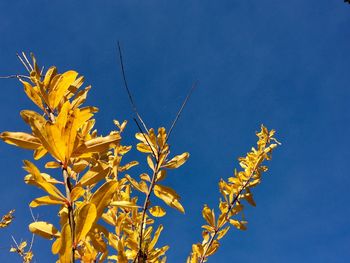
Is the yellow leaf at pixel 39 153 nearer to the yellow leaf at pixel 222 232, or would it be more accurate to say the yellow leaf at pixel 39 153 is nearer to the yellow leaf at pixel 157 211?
the yellow leaf at pixel 157 211

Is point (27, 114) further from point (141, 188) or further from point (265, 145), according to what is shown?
point (265, 145)

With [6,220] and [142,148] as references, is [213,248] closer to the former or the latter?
[142,148]

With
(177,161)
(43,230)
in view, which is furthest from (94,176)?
(177,161)

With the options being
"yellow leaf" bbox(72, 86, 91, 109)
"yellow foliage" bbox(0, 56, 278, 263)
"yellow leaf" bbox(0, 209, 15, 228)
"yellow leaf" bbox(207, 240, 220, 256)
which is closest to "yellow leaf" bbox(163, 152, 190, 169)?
"yellow foliage" bbox(0, 56, 278, 263)

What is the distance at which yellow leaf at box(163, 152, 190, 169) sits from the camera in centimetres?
166

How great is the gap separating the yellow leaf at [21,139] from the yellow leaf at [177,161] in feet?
2.40

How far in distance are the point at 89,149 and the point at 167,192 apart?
62 cm

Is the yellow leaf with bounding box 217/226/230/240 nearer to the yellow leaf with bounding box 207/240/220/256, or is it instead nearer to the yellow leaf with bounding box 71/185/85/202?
the yellow leaf with bounding box 207/240/220/256

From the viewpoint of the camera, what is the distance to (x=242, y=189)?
297cm

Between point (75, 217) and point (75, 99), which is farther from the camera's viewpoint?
point (75, 99)

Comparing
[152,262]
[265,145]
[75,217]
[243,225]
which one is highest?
[265,145]

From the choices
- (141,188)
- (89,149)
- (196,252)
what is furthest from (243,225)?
(89,149)

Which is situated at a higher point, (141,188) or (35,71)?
(35,71)

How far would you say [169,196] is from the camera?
1521 mm
